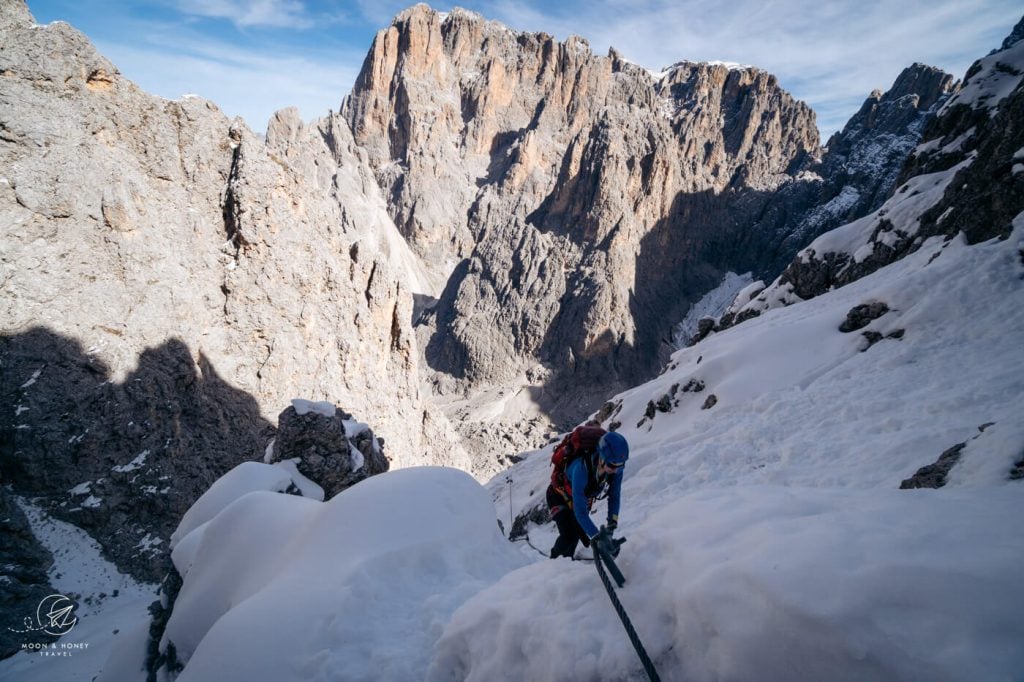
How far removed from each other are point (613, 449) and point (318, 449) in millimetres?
12665

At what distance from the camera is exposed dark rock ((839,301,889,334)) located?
44.6 feet

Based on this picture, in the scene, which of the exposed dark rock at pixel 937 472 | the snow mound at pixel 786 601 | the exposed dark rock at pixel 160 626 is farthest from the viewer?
the exposed dark rock at pixel 160 626

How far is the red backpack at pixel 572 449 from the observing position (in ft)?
16.2

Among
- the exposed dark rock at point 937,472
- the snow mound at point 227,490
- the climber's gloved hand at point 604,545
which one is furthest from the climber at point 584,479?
the snow mound at point 227,490

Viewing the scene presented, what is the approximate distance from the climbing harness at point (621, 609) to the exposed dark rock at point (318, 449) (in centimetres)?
1303

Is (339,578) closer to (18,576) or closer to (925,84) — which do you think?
(18,576)

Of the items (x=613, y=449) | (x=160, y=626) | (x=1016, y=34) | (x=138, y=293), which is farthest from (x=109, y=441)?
(x=1016, y=34)

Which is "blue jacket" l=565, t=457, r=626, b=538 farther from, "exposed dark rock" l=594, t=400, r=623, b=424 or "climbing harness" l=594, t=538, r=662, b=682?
"exposed dark rock" l=594, t=400, r=623, b=424

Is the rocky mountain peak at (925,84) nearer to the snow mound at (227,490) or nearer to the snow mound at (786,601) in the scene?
the snow mound at (786,601)

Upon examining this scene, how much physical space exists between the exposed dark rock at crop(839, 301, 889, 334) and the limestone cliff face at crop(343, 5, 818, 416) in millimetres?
50670

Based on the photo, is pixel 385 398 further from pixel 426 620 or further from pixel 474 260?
pixel 474 260

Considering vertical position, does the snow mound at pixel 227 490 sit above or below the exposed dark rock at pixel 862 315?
below

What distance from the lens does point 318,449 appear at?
1437 cm

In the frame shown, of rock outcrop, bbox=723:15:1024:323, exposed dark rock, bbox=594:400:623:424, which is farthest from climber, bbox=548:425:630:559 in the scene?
exposed dark rock, bbox=594:400:623:424
